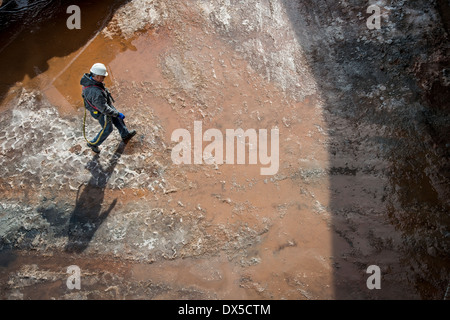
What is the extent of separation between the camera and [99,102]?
450 centimetres

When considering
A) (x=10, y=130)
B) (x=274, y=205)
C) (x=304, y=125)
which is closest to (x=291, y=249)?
(x=274, y=205)

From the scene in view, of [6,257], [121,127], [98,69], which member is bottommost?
[6,257]

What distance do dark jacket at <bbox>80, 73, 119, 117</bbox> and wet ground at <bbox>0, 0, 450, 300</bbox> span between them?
810 mm

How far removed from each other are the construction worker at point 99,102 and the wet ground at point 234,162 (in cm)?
36

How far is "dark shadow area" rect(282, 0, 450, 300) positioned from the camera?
12.8 ft

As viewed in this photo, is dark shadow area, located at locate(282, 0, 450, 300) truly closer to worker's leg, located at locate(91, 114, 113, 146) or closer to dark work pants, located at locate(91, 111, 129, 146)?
dark work pants, located at locate(91, 111, 129, 146)

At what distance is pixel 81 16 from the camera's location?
6781 mm

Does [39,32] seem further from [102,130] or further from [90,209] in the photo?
[90,209]

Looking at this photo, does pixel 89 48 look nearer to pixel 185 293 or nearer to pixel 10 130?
pixel 10 130

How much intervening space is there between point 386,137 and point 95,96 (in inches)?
168

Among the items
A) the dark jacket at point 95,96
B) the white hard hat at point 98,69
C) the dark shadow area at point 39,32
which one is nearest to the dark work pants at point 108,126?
the dark jacket at point 95,96

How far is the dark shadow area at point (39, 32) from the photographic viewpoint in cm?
616

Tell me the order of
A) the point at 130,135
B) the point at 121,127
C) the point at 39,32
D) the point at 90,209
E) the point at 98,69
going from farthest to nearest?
1. the point at 39,32
2. the point at 130,135
3. the point at 121,127
4. the point at 90,209
5. the point at 98,69

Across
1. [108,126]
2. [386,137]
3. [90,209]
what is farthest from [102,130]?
[386,137]
